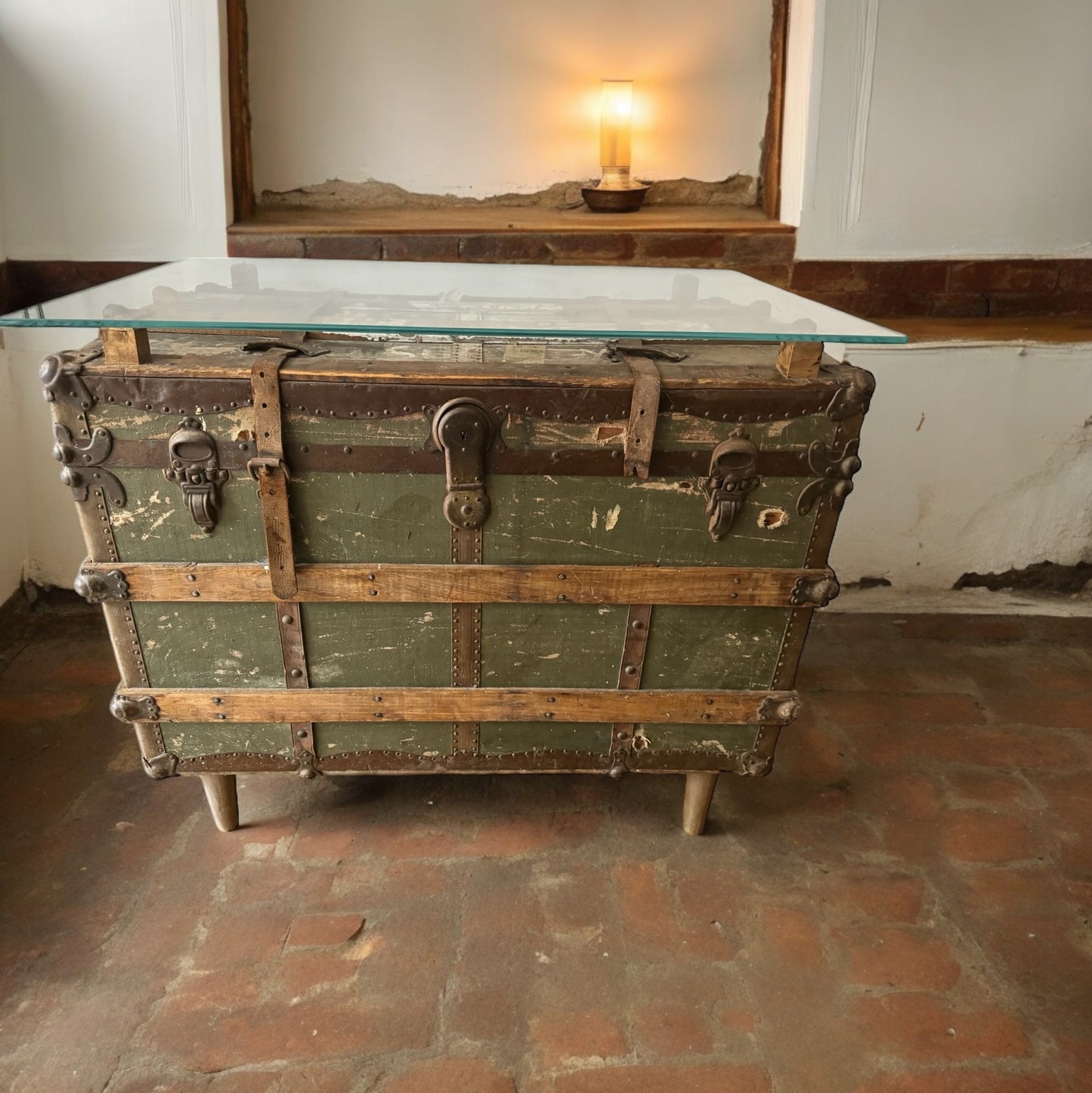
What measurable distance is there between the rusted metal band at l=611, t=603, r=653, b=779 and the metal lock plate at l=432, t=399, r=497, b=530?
0.39 m

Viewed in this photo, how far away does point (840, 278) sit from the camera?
2939mm

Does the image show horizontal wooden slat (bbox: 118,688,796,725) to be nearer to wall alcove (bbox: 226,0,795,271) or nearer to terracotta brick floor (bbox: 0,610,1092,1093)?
terracotta brick floor (bbox: 0,610,1092,1093)

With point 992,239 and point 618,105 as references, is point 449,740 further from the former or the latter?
point 992,239

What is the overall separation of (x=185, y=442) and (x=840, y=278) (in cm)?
213

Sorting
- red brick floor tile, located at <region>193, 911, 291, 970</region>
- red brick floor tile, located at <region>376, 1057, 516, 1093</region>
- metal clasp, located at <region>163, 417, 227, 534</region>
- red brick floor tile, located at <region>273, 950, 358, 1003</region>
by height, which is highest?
metal clasp, located at <region>163, 417, 227, 534</region>

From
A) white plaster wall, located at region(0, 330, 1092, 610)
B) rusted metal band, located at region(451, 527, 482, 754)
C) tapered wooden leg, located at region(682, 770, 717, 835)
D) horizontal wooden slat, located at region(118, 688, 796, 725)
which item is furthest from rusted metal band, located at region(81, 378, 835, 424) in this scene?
white plaster wall, located at region(0, 330, 1092, 610)

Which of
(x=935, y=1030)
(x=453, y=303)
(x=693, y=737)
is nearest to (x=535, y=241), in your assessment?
(x=453, y=303)

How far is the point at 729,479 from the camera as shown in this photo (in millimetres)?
1773

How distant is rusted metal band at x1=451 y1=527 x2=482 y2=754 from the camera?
5.99 feet

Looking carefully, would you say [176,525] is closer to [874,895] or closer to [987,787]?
[874,895]

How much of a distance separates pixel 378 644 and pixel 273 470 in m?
0.43

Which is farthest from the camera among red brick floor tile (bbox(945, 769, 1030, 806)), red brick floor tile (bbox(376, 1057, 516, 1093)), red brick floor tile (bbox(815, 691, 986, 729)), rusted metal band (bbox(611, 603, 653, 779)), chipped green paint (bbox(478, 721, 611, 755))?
red brick floor tile (bbox(815, 691, 986, 729))

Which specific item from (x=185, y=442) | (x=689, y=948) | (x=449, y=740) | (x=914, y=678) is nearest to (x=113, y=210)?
(x=185, y=442)

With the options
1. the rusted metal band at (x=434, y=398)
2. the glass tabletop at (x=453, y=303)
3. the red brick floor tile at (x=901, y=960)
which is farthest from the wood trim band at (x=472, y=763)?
the glass tabletop at (x=453, y=303)
